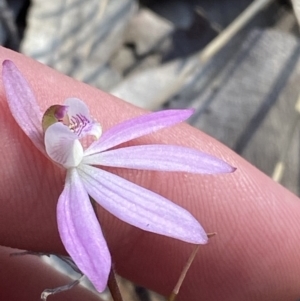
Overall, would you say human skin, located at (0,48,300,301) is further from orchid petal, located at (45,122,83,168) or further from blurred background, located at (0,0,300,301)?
blurred background, located at (0,0,300,301)

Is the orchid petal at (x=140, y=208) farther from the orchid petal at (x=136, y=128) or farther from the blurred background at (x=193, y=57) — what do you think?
the blurred background at (x=193, y=57)

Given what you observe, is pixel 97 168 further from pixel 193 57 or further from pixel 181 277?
pixel 193 57

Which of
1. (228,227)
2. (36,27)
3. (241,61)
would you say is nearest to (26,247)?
(228,227)

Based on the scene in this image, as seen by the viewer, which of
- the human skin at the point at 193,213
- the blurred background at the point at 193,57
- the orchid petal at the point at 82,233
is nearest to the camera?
the orchid petal at the point at 82,233

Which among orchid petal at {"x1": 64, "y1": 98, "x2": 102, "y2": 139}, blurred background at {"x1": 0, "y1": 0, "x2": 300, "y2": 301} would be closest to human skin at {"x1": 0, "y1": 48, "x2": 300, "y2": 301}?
orchid petal at {"x1": 64, "y1": 98, "x2": 102, "y2": 139}

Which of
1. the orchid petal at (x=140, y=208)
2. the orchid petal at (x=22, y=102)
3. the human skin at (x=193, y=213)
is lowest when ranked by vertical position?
the human skin at (x=193, y=213)

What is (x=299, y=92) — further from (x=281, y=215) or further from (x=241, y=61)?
(x=281, y=215)

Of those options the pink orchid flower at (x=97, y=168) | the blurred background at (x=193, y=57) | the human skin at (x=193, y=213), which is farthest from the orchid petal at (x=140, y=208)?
the blurred background at (x=193, y=57)
